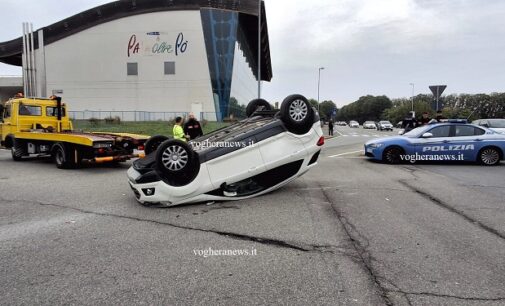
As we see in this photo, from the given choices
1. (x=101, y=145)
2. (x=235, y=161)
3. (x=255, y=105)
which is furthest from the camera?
(x=101, y=145)

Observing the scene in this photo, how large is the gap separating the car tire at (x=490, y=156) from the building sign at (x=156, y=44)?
37327mm

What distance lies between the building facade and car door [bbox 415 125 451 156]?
32.8 m

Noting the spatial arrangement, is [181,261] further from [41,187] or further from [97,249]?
[41,187]

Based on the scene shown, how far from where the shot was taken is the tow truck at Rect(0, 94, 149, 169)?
35.6 feet

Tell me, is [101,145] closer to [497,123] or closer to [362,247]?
[362,247]

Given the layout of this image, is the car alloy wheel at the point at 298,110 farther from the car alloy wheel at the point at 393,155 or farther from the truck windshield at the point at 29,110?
the truck windshield at the point at 29,110

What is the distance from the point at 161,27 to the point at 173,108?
377 inches

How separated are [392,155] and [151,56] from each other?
127 feet

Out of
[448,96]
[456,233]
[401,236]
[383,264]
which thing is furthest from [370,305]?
[448,96]

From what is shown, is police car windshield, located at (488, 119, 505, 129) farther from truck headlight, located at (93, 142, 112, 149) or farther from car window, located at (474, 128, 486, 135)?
truck headlight, located at (93, 142, 112, 149)

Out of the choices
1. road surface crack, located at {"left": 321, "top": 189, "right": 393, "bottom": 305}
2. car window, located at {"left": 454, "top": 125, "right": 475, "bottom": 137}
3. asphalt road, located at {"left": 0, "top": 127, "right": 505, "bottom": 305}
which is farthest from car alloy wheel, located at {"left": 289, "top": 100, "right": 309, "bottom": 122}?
car window, located at {"left": 454, "top": 125, "right": 475, "bottom": 137}

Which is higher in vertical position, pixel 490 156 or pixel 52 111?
pixel 52 111

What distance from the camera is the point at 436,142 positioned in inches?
476

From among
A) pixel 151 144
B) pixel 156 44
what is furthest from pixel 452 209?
pixel 156 44
